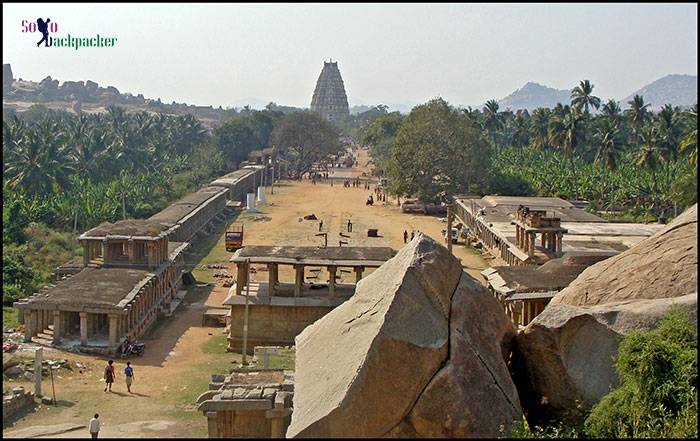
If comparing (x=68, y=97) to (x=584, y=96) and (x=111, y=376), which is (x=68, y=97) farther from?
(x=111, y=376)

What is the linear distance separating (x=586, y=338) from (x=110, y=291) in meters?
20.1

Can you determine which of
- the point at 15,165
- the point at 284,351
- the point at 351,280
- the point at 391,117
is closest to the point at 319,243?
the point at 351,280

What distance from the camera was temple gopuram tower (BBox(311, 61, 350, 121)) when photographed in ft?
631

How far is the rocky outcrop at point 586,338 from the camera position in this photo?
14.1 metres

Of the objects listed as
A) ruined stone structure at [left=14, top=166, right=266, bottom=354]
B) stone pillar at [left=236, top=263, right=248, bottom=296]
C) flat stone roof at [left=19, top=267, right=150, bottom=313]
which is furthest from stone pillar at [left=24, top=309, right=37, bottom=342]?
stone pillar at [left=236, top=263, right=248, bottom=296]

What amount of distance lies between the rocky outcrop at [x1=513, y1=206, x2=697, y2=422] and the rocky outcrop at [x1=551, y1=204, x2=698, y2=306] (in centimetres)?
2

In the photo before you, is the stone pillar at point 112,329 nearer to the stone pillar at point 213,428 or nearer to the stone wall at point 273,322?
the stone wall at point 273,322

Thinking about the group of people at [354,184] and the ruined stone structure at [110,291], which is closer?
the ruined stone structure at [110,291]

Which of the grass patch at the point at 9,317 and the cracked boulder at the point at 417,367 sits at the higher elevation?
the cracked boulder at the point at 417,367

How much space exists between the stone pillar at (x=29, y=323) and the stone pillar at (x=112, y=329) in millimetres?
2863

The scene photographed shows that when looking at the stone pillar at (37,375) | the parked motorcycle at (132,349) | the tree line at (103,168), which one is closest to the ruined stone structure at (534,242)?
the parked motorcycle at (132,349)

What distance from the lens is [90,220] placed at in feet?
165

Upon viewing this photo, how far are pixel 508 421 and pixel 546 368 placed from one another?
1.96 metres

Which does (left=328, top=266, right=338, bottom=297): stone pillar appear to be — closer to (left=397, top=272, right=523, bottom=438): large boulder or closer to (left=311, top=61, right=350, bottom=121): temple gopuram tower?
(left=397, top=272, right=523, bottom=438): large boulder
